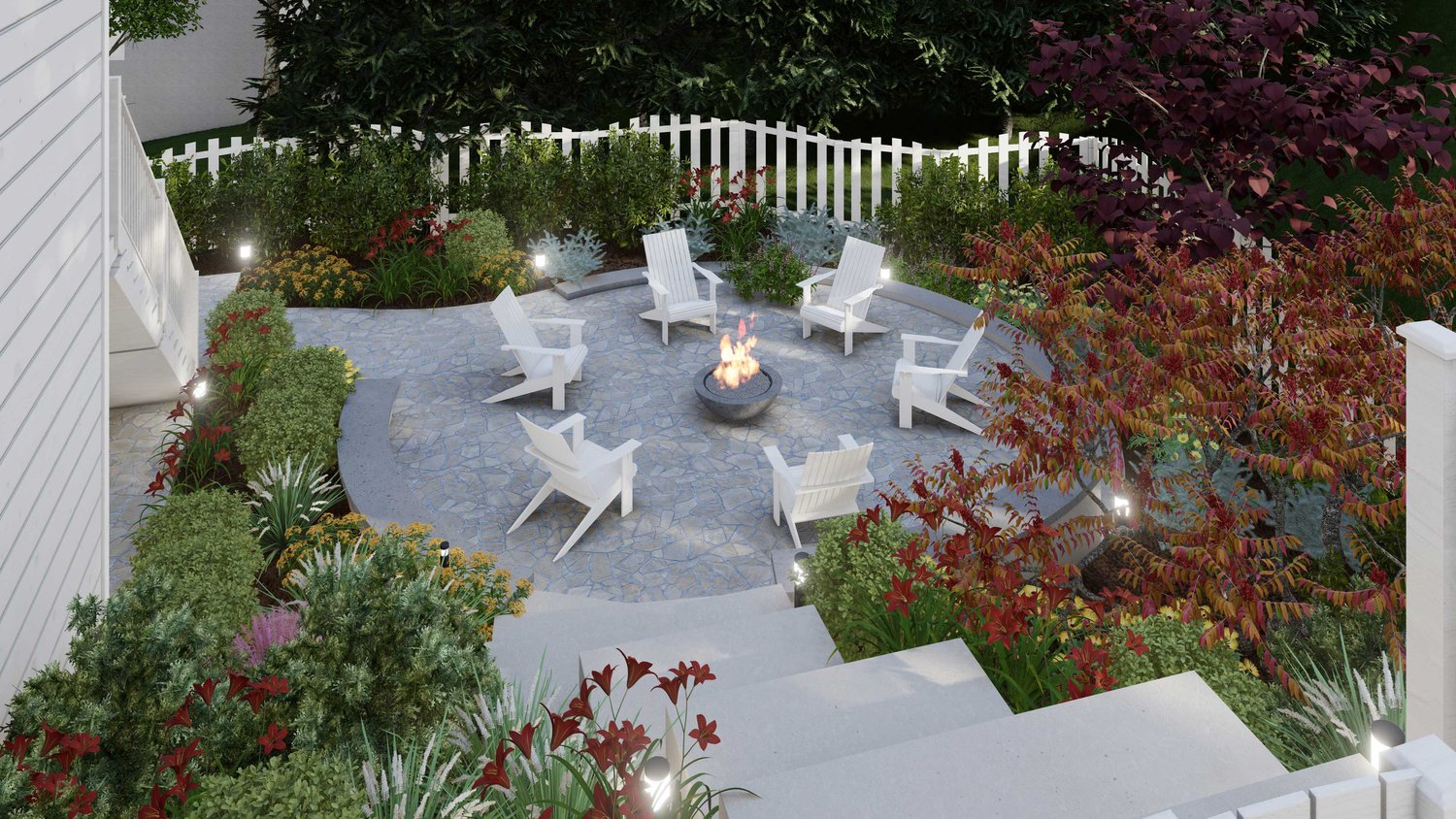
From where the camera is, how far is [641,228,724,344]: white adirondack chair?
10.4 metres

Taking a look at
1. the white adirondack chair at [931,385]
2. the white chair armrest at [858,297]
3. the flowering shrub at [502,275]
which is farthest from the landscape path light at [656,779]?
the flowering shrub at [502,275]

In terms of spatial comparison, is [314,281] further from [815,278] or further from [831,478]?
[831,478]

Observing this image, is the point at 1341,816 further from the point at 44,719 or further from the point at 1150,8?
the point at 1150,8

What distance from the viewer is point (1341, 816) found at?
2268 mm

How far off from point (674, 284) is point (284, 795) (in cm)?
805

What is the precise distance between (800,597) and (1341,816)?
400 cm

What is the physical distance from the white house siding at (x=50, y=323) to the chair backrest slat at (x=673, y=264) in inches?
207

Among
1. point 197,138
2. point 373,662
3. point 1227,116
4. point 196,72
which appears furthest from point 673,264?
point 196,72

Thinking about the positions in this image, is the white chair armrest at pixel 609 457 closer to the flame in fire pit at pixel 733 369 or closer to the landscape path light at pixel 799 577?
the flame in fire pit at pixel 733 369

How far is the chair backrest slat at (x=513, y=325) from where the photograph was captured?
920 centimetres

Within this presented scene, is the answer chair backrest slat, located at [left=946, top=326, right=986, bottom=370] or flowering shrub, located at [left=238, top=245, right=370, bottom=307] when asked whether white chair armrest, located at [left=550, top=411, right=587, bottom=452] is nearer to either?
chair backrest slat, located at [left=946, top=326, right=986, bottom=370]

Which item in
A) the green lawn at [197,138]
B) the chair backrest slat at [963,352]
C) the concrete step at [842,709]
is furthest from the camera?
the green lawn at [197,138]

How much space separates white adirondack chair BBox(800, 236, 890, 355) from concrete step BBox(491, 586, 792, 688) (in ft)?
13.3

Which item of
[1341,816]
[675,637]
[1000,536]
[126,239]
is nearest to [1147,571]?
[1000,536]
